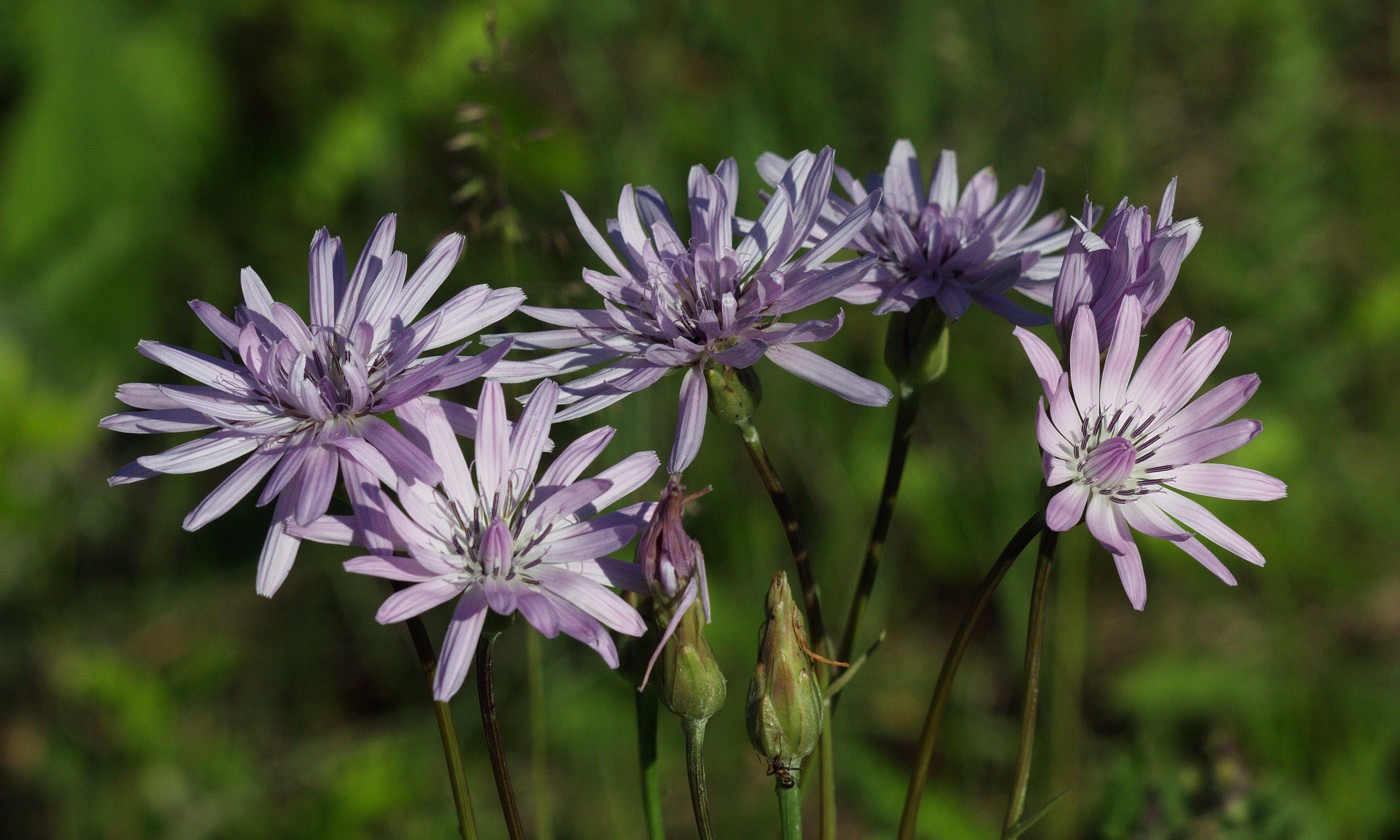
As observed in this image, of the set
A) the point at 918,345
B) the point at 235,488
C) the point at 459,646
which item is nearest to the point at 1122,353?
the point at 918,345

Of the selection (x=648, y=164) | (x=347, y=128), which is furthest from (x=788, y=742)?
(x=347, y=128)

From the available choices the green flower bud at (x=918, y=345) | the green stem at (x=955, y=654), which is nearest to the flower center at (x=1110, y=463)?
the green stem at (x=955, y=654)

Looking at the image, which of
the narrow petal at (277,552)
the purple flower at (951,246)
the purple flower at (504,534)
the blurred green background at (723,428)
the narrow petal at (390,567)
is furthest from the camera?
the blurred green background at (723,428)

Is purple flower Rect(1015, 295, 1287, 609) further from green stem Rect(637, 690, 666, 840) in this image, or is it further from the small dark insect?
green stem Rect(637, 690, 666, 840)

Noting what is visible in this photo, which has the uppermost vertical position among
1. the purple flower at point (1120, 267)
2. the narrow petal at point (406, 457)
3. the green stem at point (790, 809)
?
the purple flower at point (1120, 267)

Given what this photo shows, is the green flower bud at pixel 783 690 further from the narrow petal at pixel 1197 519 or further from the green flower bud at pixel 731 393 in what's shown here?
the narrow petal at pixel 1197 519

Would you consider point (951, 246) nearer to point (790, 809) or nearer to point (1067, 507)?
point (1067, 507)
